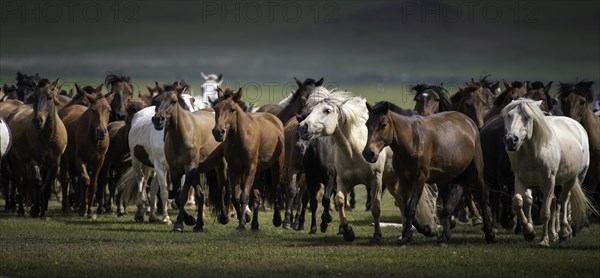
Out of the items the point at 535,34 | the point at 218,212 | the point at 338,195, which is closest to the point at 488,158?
the point at 338,195

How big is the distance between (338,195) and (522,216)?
2425 millimetres

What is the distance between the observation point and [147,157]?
2033cm

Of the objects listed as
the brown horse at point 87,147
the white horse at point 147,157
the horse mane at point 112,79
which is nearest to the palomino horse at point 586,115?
the white horse at point 147,157

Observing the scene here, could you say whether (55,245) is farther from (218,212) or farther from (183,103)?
(183,103)

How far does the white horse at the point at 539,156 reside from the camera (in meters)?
15.1

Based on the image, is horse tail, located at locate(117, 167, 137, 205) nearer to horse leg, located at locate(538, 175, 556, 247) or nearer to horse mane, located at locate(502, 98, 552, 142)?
horse mane, located at locate(502, 98, 552, 142)

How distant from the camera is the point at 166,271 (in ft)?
40.9

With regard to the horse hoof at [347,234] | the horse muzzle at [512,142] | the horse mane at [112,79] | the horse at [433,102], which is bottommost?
the horse hoof at [347,234]

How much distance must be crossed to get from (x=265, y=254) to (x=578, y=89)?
7660 mm

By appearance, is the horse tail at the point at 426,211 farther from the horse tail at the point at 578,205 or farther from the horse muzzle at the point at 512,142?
the horse tail at the point at 578,205

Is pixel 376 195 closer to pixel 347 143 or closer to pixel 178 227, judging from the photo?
pixel 347 143

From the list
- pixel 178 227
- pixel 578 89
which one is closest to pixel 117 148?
pixel 178 227

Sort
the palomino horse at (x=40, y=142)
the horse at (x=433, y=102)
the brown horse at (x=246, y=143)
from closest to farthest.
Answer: the brown horse at (x=246, y=143) < the horse at (x=433, y=102) < the palomino horse at (x=40, y=142)

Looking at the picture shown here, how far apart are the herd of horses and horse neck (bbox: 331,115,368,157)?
2 cm
